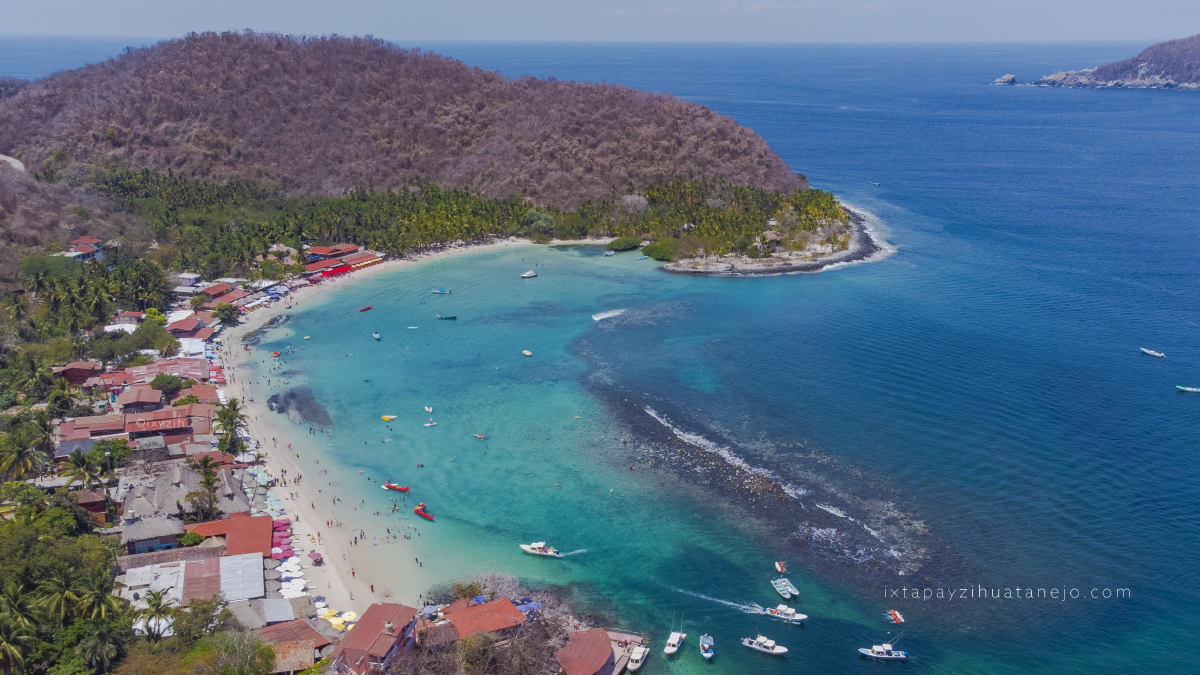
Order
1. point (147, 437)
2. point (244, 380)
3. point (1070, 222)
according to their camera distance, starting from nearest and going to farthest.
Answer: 1. point (147, 437)
2. point (244, 380)
3. point (1070, 222)

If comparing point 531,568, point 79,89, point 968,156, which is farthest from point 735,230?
point 79,89

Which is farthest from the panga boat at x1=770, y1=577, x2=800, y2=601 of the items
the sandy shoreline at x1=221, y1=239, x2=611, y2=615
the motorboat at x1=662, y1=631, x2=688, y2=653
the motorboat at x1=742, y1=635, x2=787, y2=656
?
the sandy shoreline at x1=221, y1=239, x2=611, y2=615

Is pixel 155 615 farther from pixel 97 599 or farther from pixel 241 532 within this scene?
pixel 241 532

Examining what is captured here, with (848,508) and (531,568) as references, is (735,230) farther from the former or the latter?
(531,568)

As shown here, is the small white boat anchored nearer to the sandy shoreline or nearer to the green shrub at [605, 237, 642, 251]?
the sandy shoreline

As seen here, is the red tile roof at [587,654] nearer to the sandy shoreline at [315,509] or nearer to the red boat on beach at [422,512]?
the sandy shoreline at [315,509]

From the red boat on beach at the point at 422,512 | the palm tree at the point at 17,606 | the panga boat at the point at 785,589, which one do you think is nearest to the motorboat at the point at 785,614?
the panga boat at the point at 785,589

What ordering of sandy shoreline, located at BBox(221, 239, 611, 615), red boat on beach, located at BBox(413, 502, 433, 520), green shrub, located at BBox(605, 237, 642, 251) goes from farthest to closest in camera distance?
green shrub, located at BBox(605, 237, 642, 251), red boat on beach, located at BBox(413, 502, 433, 520), sandy shoreline, located at BBox(221, 239, 611, 615)
